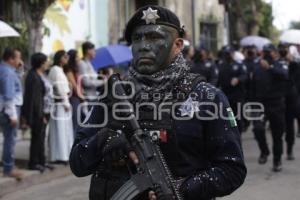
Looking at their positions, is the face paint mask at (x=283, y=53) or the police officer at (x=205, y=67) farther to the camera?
the police officer at (x=205, y=67)

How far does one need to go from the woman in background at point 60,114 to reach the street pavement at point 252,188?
1.63 ft

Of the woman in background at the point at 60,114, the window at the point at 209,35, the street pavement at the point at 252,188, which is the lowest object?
the street pavement at the point at 252,188

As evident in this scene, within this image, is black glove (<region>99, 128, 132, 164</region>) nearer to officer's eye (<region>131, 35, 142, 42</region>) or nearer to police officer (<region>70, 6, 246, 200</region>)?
police officer (<region>70, 6, 246, 200</region>)

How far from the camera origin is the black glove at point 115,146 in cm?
254

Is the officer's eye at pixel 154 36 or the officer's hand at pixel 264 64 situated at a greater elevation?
the officer's eye at pixel 154 36

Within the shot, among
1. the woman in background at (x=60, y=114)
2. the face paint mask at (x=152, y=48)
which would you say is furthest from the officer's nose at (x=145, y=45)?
the woman in background at (x=60, y=114)

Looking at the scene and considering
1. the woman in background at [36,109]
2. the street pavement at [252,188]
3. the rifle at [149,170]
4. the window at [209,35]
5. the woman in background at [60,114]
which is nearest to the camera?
the rifle at [149,170]

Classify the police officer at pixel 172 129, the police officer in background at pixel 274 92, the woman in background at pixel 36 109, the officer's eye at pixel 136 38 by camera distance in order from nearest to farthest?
the police officer at pixel 172 129, the officer's eye at pixel 136 38, the woman in background at pixel 36 109, the police officer in background at pixel 274 92

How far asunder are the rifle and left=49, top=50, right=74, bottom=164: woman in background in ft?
21.7

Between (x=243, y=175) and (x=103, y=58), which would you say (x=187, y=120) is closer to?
(x=243, y=175)

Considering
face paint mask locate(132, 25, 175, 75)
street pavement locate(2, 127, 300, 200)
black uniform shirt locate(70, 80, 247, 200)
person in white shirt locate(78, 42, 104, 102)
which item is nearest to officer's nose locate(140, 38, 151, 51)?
face paint mask locate(132, 25, 175, 75)

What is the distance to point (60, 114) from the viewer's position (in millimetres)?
9273

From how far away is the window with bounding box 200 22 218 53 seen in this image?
2438cm

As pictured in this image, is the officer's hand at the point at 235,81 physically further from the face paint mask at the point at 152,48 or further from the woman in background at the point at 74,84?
the face paint mask at the point at 152,48
